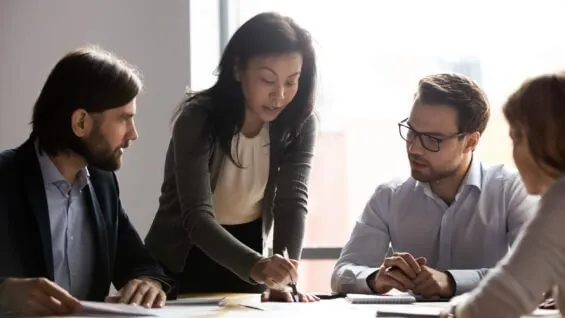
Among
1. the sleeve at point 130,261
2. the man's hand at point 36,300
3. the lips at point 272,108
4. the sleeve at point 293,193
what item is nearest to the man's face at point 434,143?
the sleeve at point 293,193

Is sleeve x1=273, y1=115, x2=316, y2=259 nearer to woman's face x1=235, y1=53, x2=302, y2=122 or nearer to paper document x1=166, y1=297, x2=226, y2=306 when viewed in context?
woman's face x1=235, y1=53, x2=302, y2=122

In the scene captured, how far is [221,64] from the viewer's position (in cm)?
254

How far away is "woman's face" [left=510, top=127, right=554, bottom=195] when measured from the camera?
1583 millimetres

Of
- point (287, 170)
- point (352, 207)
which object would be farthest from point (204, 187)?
point (352, 207)

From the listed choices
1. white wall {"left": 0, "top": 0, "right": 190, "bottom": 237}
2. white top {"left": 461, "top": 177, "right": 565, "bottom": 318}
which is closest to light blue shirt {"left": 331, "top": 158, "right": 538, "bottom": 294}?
white top {"left": 461, "top": 177, "right": 565, "bottom": 318}

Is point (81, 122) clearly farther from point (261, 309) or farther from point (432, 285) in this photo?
point (432, 285)

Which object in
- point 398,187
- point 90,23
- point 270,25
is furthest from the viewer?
point 90,23

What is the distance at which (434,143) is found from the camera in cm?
254

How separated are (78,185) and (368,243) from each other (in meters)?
0.90

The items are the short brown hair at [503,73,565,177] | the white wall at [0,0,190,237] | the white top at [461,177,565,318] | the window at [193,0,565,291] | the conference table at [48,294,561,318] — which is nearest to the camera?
the white top at [461,177,565,318]

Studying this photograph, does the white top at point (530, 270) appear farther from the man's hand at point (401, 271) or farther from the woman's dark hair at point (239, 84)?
the woman's dark hair at point (239, 84)

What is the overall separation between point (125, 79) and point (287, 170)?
582 mm

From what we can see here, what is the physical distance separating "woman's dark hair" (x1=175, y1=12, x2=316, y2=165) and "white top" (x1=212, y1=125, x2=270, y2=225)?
5cm

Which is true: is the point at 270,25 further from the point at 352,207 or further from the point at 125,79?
the point at 352,207
